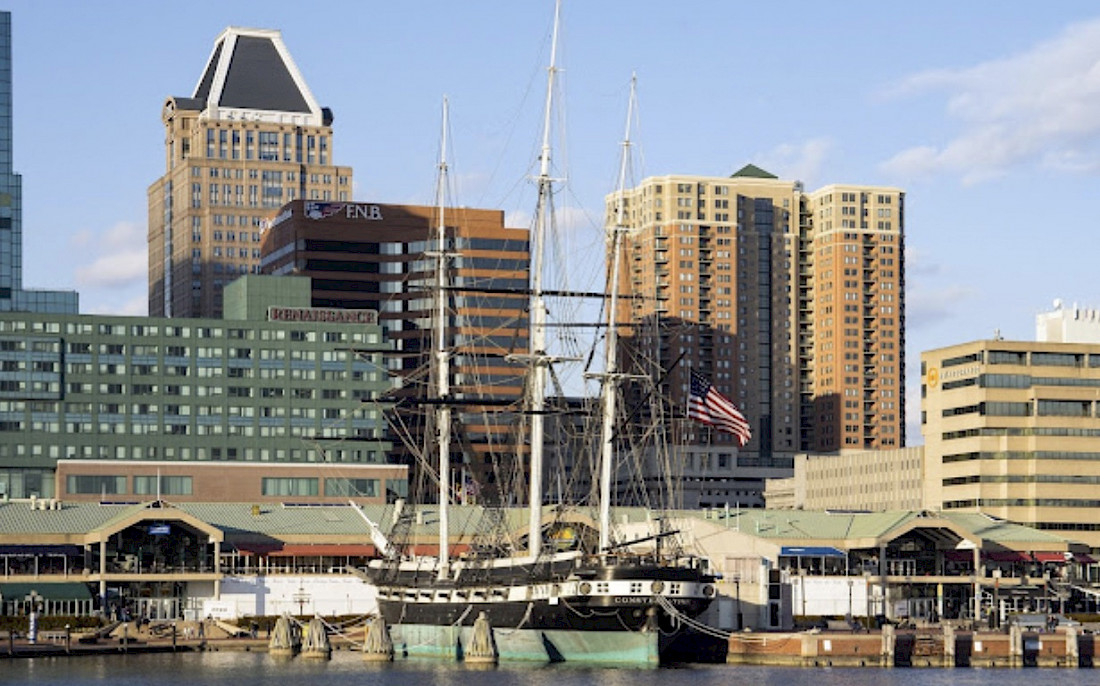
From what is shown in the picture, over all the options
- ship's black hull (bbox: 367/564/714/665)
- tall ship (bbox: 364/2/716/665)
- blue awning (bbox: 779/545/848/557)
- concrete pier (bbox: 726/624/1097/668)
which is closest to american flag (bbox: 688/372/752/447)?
tall ship (bbox: 364/2/716/665)

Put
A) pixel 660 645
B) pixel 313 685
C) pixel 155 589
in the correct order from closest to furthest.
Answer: pixel 313 685 < pixel 660 645 < pixel 155 589

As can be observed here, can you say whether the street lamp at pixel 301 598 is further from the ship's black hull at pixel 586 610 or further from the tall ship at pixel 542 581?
the ship's black hull at pixel 586 610

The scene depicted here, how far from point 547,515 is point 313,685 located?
74338 mm

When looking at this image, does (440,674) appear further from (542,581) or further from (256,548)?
(256,548)

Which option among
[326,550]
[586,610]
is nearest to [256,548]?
[326,550]

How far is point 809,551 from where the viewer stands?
191 metres

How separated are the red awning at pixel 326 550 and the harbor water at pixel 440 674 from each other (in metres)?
41.3

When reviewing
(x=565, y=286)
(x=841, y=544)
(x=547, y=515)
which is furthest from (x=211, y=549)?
(x=841, y=544)

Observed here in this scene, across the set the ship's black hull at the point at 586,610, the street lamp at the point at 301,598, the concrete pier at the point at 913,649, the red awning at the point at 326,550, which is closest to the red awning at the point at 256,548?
the red awning at the point at 326,550

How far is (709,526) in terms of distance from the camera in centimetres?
19100

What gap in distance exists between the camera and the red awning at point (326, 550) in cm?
18891

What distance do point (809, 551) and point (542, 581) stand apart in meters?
56.5

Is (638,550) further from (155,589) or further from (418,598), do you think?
(155,589)

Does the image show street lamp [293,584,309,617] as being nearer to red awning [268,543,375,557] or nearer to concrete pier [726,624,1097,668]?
red awning [268,543,375,557]
